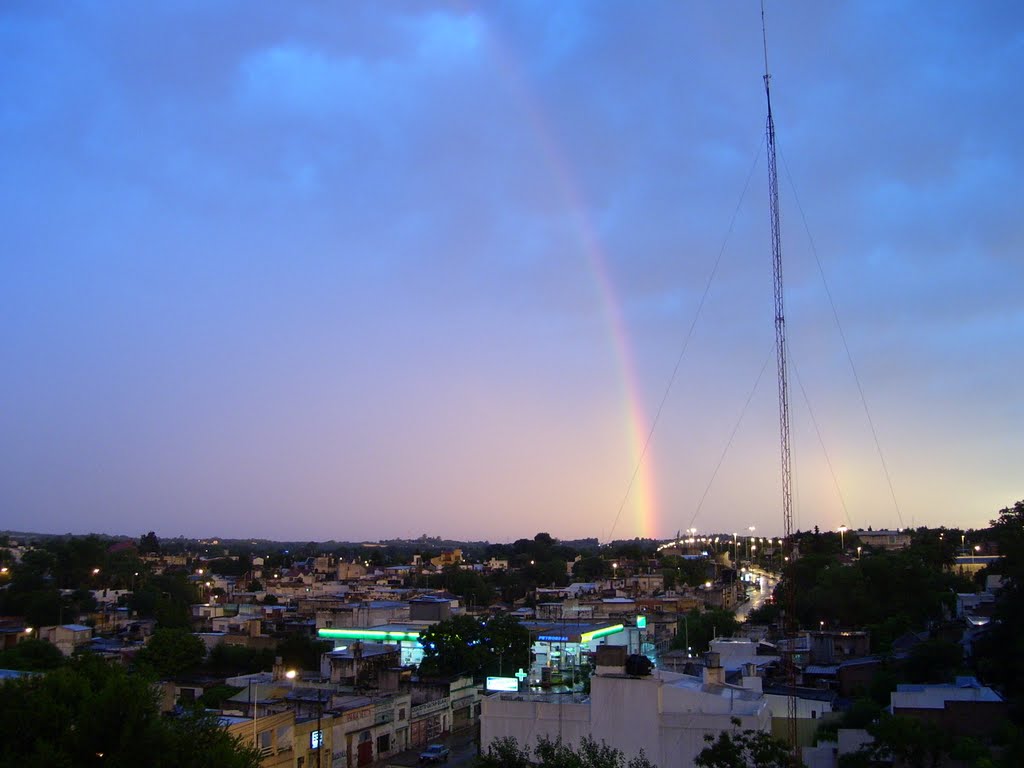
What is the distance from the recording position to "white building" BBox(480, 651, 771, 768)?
21109 mm

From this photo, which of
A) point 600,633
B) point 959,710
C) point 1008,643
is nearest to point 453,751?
point 600,633

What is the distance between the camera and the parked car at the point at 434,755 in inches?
1230

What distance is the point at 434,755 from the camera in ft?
103

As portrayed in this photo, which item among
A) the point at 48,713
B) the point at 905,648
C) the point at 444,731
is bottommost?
the point at 444,731

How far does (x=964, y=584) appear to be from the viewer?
61.0 meters

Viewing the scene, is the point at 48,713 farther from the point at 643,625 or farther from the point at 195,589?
the point at 195,589

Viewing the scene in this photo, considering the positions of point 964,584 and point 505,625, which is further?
point 964,584

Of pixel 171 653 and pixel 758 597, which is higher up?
pixel 171 653

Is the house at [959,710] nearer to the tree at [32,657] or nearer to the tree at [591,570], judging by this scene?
the tree at [32,657]

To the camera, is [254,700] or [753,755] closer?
[753,755]

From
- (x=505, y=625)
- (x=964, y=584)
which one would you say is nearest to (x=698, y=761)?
(x=505, y=625)

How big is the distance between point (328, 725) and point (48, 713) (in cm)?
1324

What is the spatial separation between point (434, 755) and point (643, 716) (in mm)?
12411

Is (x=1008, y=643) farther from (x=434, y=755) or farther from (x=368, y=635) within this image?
(x=368, y=635)
